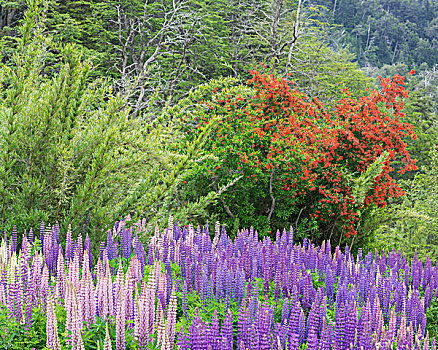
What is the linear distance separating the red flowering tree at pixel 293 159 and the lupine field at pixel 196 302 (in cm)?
467

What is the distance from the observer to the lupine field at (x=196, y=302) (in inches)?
86.8

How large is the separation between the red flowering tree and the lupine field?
15.3 ft

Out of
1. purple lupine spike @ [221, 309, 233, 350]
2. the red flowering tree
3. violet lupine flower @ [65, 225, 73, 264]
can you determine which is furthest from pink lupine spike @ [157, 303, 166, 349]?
the red flowering tree

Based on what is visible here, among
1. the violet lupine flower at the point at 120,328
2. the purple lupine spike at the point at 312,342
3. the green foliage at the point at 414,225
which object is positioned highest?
the purple lupine spike at the point at 312,342

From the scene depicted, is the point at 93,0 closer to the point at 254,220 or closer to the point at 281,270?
the point at 254,220

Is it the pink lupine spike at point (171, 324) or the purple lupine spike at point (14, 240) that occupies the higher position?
the pink lupine spike at point (171, 324)

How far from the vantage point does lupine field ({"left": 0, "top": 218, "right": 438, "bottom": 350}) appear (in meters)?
2.21

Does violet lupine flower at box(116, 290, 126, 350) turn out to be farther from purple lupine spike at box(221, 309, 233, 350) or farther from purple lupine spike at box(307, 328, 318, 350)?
purple lupine spike at box(307, 328, 318, 350)

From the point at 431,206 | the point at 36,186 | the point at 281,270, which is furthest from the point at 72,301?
the point at 431,206

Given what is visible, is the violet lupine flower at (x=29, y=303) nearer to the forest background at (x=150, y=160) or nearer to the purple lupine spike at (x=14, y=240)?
the purple lupine spike at (x=14, y=240)

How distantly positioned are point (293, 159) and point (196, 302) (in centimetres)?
591

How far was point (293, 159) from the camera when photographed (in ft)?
27.5

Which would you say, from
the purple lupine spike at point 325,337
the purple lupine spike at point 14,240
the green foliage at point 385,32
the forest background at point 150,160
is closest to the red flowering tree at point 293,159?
the forest background at point 150,160

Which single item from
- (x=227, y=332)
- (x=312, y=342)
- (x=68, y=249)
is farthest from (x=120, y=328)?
(x=68, y=249)
